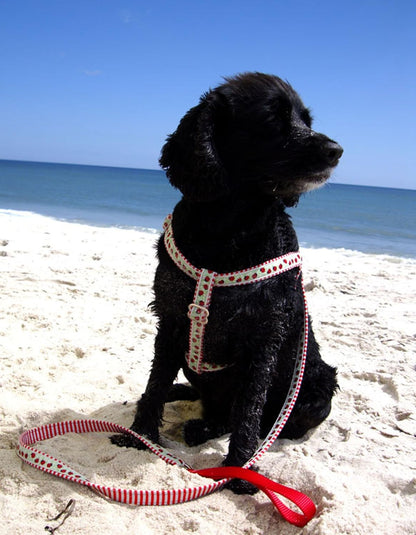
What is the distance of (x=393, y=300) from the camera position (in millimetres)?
5996

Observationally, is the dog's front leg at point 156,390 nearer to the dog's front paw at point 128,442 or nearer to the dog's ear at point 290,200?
the dog's front paw at point 128,442

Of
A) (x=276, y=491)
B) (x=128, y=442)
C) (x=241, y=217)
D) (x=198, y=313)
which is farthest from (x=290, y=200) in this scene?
(x=128, y=442)

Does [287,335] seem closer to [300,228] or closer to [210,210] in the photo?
[210,210]

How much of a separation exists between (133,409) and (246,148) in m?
1.82

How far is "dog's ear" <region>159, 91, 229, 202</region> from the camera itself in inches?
83.6

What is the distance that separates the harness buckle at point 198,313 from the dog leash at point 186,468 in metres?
0.51

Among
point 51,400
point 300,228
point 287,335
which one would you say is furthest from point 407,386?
point 300,228

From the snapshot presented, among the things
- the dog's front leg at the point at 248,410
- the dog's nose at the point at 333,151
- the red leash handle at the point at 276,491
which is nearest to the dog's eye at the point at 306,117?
the dog's nose at the point at 333,151

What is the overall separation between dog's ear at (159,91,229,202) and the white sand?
136 centimetres

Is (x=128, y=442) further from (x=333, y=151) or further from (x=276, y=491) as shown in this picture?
(x=333, y=151)

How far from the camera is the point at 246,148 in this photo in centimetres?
220

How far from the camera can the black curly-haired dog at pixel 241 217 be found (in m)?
2.16

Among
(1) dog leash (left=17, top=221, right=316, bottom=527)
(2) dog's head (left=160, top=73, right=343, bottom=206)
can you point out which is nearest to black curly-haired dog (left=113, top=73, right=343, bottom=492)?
(2) dog's head (left=160, top=73, right=343, bottom=206)

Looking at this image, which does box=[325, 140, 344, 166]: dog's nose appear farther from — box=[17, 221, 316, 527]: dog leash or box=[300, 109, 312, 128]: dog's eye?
box=[17, 221, 316, 527]: dog leash
